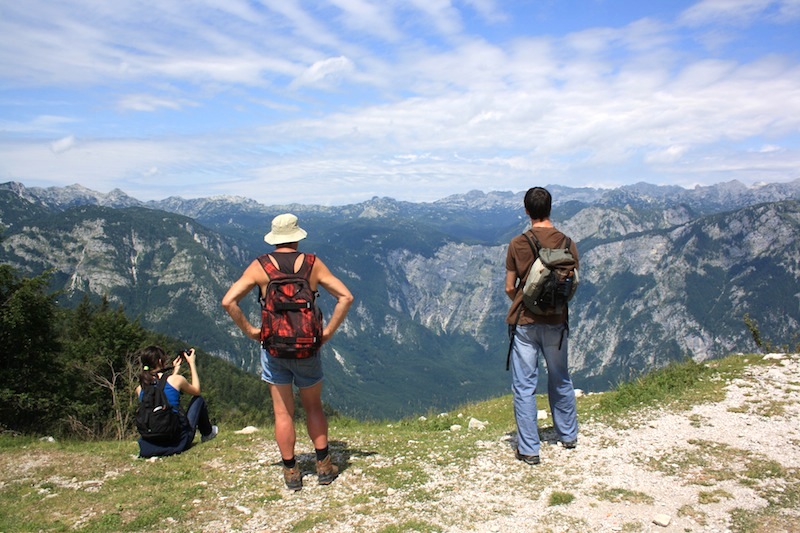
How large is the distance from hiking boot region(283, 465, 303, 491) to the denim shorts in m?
1.29

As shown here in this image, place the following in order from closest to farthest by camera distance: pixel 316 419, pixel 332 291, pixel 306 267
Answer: pixel 306 267 < pixel 332 291 < pixel 316 419

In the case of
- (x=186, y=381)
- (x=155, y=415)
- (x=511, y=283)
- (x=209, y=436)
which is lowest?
(x=209, y=436)

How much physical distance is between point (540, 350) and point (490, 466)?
6.52ft

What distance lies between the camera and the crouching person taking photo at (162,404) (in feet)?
28.9

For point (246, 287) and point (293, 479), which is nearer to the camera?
point (246, 287)

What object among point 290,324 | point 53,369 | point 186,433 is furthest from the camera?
point 53,369

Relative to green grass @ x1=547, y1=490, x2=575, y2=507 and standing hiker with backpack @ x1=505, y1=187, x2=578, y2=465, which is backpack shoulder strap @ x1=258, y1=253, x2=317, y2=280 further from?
green grass @ x1=547, y1=490, x2=575, y2=507

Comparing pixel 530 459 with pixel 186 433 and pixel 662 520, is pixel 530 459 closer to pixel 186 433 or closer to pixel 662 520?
pixel 662 520

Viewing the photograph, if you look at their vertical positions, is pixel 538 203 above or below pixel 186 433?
above

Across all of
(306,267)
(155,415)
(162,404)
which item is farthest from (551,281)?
(155,415)

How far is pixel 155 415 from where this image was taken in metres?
8.83

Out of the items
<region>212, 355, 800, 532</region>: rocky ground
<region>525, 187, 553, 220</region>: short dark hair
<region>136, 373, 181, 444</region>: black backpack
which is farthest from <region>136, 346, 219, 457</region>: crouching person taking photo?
<region>525, 187, 553, 220</region>: short dark hair

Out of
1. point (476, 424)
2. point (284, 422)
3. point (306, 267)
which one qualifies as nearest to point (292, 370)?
point (284, 422)

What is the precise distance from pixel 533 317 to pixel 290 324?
147 inches
